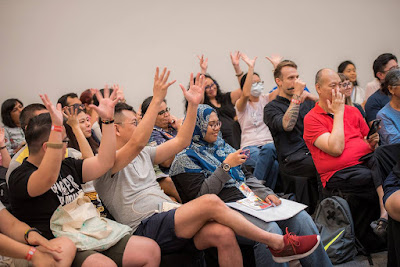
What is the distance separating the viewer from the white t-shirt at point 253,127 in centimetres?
405

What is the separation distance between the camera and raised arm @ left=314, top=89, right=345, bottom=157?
277cm

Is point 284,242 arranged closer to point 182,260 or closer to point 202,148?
point 182,260

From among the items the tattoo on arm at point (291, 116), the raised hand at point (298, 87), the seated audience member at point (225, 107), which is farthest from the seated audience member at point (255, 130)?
the raised hand at point (298, 87)

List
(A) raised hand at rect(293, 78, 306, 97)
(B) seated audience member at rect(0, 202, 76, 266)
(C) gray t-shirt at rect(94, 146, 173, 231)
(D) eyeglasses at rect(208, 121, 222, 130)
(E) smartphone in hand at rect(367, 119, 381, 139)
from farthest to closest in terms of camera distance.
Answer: (A) raised hand at rect(293, 78, 306, 97) → (E) smartphone in hand at rect(367, 119, 381, 139) → (D) eyeglasses at rect(208, 121, 222, 130) → (C) gray t-shirt at rect(94, 146, 173, 231) → (B) seated audience member at rect(0, 202, 76, 266)

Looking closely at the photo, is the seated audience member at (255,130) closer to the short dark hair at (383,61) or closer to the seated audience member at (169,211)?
the short dark hair at (383,61)

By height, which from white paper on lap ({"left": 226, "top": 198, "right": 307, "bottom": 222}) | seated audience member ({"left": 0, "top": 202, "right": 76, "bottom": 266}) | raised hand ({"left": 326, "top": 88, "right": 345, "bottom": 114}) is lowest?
white paper on lap ({"left": 226, "top": 198, "right": 307, "bottom": 222})

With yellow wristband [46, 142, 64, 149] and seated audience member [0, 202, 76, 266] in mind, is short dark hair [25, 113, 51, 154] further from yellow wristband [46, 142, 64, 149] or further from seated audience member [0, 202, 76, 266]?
seated audience member [0, 202, 76, 266]

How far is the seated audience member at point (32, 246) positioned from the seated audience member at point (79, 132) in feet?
2.20

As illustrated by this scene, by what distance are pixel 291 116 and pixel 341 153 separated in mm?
557

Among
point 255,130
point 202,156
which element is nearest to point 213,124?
point 202,156

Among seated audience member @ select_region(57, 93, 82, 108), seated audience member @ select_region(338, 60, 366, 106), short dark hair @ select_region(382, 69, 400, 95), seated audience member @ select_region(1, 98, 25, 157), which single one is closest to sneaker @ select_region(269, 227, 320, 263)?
short dark hair @ select_region(382, 69, 400, 95)

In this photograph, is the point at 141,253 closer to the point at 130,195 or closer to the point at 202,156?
the point at 130,195

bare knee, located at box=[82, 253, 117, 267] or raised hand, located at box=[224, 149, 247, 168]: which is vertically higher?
raised hand, located at box=[224, 149, 247, 168]

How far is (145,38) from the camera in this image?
488cm
